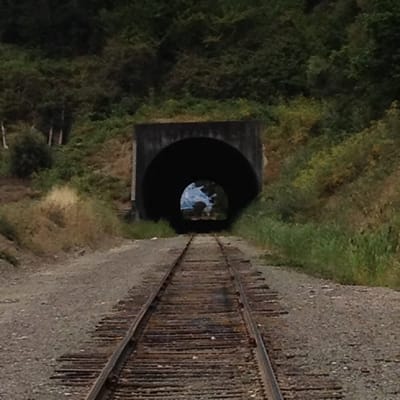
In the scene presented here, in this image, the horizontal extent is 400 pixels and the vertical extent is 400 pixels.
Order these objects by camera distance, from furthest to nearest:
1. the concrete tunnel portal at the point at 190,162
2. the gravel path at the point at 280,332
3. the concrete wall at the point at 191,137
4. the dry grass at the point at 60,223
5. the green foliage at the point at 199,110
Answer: the green foliage at the point at 199,110
the concrete tunnel portal at the point at 190,162
the concrete wall at the point at 191,137
the dry grass at the point at 60,223
the gravel path at the point at 280,332

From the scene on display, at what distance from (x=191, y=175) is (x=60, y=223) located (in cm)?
2696

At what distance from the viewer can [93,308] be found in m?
11.0

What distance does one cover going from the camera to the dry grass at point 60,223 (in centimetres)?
2144

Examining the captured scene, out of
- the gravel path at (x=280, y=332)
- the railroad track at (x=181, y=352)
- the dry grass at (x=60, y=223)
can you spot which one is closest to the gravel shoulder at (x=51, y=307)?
the gravel path at (x=280, y=332)

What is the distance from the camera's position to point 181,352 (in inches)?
297

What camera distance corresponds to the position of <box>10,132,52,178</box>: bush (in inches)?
1545

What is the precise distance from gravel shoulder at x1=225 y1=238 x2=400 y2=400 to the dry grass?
30.3ft

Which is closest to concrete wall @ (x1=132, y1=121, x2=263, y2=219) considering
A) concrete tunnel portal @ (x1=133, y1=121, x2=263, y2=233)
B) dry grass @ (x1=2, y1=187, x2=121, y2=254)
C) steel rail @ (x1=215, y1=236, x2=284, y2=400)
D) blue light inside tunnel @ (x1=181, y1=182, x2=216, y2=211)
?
concrete tunnel portal @ (x1=133, y1=121, x2=263, y2=233)

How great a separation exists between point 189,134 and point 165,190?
11.5 m

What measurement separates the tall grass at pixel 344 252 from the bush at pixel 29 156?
67.2 ft

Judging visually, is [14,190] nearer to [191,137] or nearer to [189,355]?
[191,137]

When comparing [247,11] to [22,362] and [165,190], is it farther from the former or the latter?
[22,362]

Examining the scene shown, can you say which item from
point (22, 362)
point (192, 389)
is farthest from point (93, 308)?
point (192, 389)

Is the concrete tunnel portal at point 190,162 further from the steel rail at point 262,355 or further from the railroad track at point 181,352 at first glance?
the steel rail at point 262,355
